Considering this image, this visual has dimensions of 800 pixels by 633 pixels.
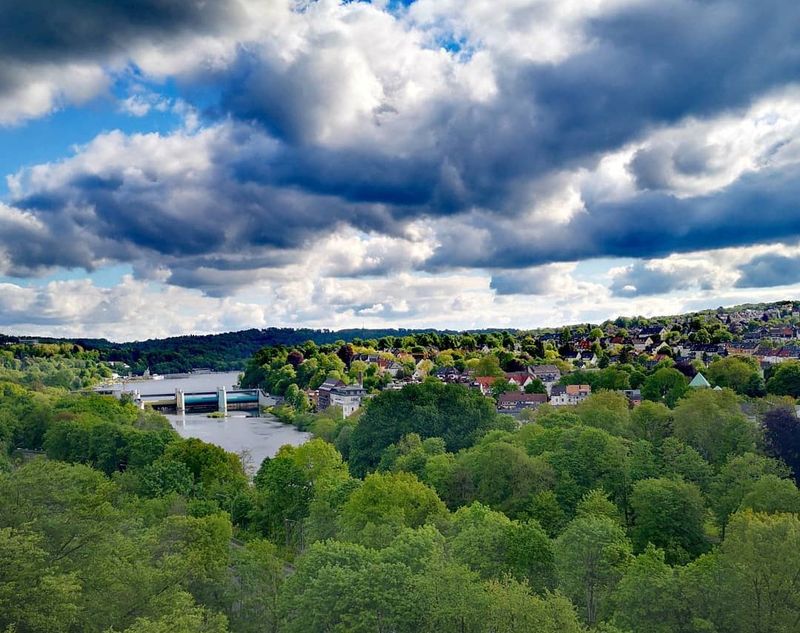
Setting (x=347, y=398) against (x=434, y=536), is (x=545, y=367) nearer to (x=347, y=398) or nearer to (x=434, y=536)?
(x=347, y=398)

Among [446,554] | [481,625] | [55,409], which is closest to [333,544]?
[446,554]

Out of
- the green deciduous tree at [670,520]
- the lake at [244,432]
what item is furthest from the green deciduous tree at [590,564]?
the lake at [244,432]

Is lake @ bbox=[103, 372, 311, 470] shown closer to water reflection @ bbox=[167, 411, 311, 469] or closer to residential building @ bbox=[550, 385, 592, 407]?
water reflection @ bbox=[167, 411, 311, 469]

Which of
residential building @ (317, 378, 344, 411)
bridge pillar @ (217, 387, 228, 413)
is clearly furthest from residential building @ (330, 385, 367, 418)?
bridge pillar @ (217, 387, 228, 413)

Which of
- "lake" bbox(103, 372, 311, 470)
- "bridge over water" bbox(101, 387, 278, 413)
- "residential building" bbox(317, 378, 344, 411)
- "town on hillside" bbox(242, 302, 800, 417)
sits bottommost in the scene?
"lake" bbox(103, 372, 311, 470)

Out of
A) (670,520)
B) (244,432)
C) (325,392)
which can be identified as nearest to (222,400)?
(325,392)

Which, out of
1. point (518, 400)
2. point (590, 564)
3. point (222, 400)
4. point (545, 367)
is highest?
point (545, 367)

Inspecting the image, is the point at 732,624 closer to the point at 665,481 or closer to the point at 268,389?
the point at 665,481

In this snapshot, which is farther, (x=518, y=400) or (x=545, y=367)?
(x=545, y=367)
